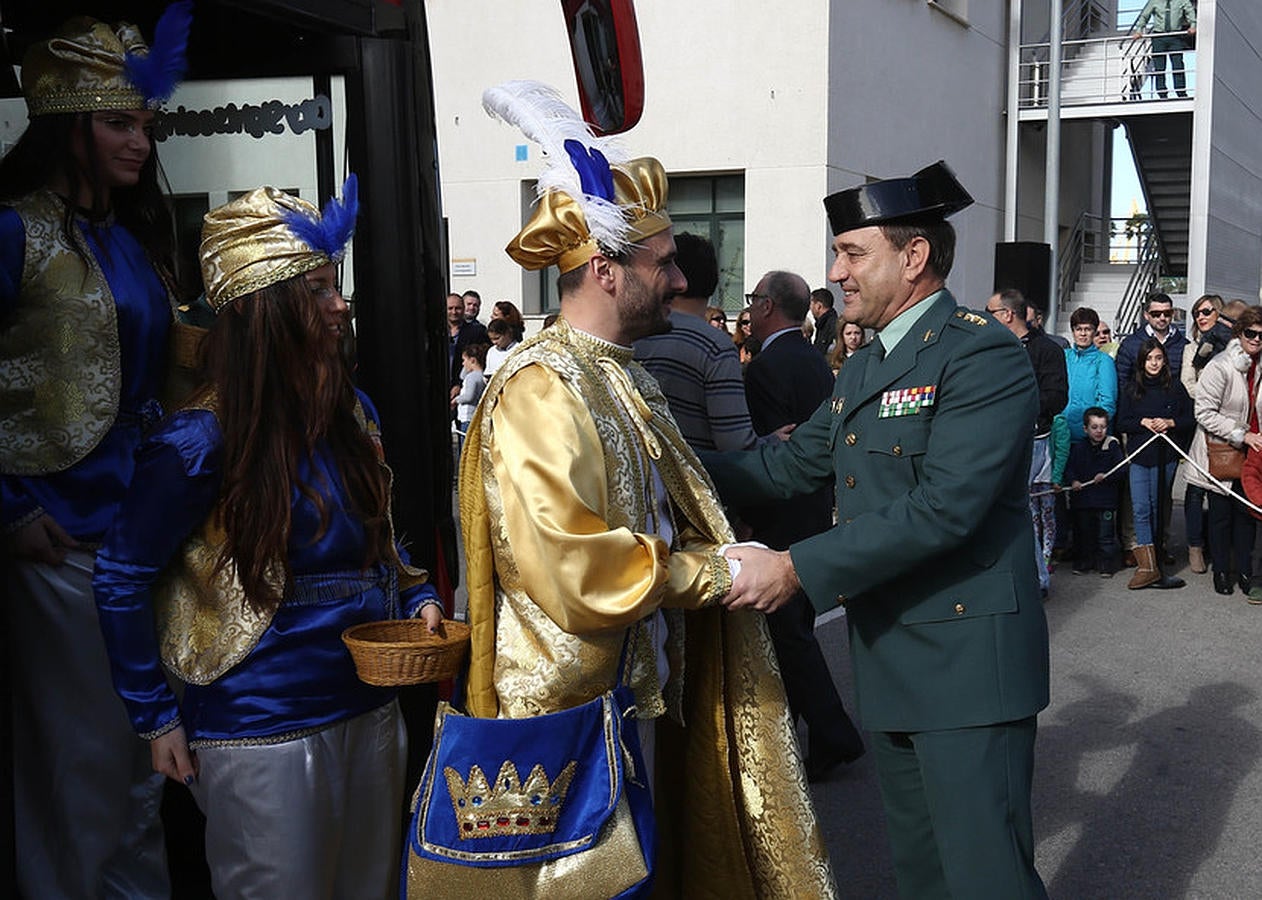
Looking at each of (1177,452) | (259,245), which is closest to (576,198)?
(259,245)

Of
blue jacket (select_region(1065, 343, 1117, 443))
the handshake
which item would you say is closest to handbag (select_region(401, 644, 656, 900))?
the handshake

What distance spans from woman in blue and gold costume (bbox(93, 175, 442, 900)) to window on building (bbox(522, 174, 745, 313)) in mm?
15037

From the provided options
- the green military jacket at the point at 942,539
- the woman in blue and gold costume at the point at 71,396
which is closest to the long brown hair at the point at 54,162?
the woman in blue and gold costume at the point at 71,396

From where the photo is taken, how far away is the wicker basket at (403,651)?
2.37 meters

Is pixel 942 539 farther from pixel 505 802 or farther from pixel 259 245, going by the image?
pixel 259 245

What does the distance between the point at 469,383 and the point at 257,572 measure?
9316mm

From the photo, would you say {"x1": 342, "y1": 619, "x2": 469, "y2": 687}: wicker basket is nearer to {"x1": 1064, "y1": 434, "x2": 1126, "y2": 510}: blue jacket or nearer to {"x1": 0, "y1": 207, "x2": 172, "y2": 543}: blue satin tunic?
{"x1": 0, "y1": 207, "x2": 172, "y2": 543}: blue satin tunic

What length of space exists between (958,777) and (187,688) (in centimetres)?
159

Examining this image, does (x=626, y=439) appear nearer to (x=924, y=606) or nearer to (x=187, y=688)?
(x=924, y=606)

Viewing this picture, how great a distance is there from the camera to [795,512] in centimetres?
512

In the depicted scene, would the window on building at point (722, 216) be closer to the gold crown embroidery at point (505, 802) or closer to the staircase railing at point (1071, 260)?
the staircase railing at point (1071, 260)

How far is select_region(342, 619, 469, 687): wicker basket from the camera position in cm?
237

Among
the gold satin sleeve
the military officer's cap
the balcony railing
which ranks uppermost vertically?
the balcony railing

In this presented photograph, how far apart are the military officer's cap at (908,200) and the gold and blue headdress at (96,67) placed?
1502mm
